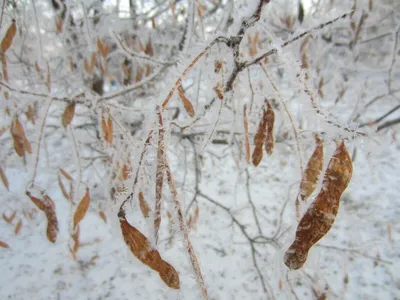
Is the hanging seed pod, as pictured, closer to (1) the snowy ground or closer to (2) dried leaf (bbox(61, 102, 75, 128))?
(2) dried leaf (bbox(61, 102, 75, 128))

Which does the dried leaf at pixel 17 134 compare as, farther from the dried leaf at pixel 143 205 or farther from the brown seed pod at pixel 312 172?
the brown seed pod at pixel 312 172

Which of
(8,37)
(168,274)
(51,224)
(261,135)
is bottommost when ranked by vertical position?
(168,274)

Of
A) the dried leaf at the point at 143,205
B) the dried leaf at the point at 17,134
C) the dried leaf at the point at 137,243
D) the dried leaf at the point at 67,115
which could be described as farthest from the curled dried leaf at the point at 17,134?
the dried leaf at the point at 137,243

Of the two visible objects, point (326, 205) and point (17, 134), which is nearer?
point (326, 205)

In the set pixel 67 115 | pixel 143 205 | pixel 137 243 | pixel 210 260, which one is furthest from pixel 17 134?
pixel 210 260

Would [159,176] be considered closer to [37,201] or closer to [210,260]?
[37,201]

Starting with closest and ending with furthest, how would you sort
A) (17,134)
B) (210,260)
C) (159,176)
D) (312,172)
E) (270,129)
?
1. (159,176)
2. (312,172)
3. (270,129)
4. (17,134)
5. (210,260)

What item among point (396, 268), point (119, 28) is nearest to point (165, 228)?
point (119, 28)

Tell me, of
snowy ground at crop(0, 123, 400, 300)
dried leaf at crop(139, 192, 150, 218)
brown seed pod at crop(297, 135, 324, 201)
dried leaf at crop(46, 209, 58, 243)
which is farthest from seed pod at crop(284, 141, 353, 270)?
snowy ground at crop(0, 123, 400, 300)

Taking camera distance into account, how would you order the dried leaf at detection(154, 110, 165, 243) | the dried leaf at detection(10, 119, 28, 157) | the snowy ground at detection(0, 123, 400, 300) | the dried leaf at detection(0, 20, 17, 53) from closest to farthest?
the dried leaf at detection(154, 110, 165, 243)
the dried leaf at detection(0, 20, 17, 53)
the dried leaf at detection(10, 119, 28, 157)
the snowy ground at detection(0, 123, 400, 300)

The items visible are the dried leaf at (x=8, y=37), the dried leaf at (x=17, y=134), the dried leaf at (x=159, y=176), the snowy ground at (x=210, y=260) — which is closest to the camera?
the dried leaf at (x=159, y=176)

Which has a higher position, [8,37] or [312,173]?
[8,37]

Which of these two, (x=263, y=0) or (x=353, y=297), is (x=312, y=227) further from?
(x=353, y=297)
